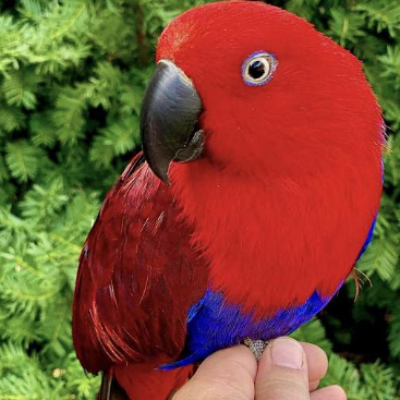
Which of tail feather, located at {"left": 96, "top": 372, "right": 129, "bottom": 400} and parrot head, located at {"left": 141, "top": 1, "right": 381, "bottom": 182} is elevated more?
parrot head, located at {"left": 141, "top": 1, "right": 381, "bottom": 182}

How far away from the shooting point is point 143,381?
0.96m

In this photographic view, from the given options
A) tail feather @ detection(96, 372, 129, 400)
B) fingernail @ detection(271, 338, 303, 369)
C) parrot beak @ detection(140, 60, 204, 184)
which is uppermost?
parrot beak @ detection(140, 60, 204, 184)

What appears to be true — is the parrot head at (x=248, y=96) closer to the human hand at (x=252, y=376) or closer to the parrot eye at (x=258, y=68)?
the parrot eye at (x=258, y=68)

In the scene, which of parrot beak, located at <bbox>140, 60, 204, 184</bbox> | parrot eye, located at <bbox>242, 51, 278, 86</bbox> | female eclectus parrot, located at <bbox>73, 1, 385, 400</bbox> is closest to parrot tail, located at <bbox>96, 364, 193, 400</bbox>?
female eclectus parrot, located at <bbox>73, 1, 385, 400</bbox>

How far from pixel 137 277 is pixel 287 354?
0.76 ft

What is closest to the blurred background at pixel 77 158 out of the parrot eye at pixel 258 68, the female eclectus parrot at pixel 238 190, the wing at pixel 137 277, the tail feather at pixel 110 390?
the tail feather at pixel 110 390

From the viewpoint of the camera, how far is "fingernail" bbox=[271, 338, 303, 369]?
69 cm

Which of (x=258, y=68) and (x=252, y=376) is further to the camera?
(x=252, y=376)

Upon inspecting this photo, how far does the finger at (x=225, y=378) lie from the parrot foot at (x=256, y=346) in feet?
0.05

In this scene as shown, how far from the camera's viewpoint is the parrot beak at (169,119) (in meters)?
0.57

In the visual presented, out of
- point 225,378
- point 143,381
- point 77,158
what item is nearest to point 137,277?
point 225,378

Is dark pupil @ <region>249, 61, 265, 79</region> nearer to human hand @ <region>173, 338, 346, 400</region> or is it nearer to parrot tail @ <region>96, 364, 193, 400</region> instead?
human hand @ <region>173, 338, 346, 400</region>

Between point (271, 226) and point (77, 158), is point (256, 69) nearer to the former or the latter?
point (271, 226)

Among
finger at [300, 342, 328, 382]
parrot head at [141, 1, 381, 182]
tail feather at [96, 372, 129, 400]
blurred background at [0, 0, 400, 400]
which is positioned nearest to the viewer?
parrot head at [141, 1, 381, 182]
